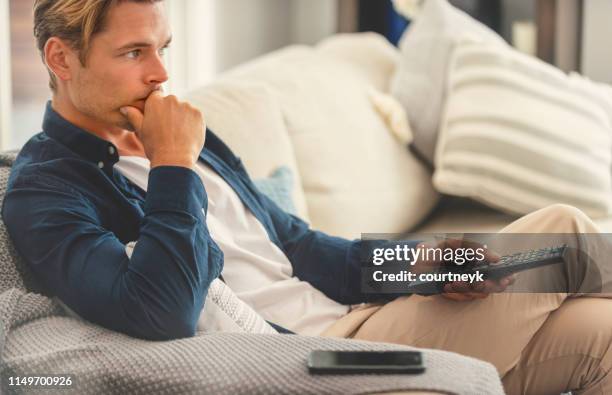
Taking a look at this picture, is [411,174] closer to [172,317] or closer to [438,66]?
[438,66]

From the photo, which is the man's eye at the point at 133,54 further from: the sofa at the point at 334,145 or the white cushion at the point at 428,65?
the white cushion at the point at 428,65

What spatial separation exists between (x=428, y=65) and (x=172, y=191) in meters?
1.47

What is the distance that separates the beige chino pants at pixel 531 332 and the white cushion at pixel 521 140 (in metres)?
0.89

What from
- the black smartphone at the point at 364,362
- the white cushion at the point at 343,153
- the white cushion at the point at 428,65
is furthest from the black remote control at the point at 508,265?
the white cushion at the point at 428,65

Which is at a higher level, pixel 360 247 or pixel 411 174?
pixel 360 247

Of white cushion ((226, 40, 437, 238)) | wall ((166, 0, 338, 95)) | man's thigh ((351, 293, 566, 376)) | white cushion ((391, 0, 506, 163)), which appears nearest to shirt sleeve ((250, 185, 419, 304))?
man's thigh ((351, 293, 566, 376))

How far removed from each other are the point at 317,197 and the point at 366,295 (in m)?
0.62

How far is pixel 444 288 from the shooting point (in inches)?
53.6

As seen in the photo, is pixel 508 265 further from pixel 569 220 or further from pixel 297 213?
pixel 297 213

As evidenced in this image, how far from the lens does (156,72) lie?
1349mm

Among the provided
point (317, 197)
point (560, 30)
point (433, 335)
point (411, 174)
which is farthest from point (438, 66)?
point (433, 335)

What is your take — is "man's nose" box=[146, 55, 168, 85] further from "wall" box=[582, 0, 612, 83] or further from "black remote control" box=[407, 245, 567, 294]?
"wall" box=[582, 0, 612, 83]

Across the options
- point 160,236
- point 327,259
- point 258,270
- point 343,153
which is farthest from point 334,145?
point 160,236

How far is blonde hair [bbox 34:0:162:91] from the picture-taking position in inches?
50.8
